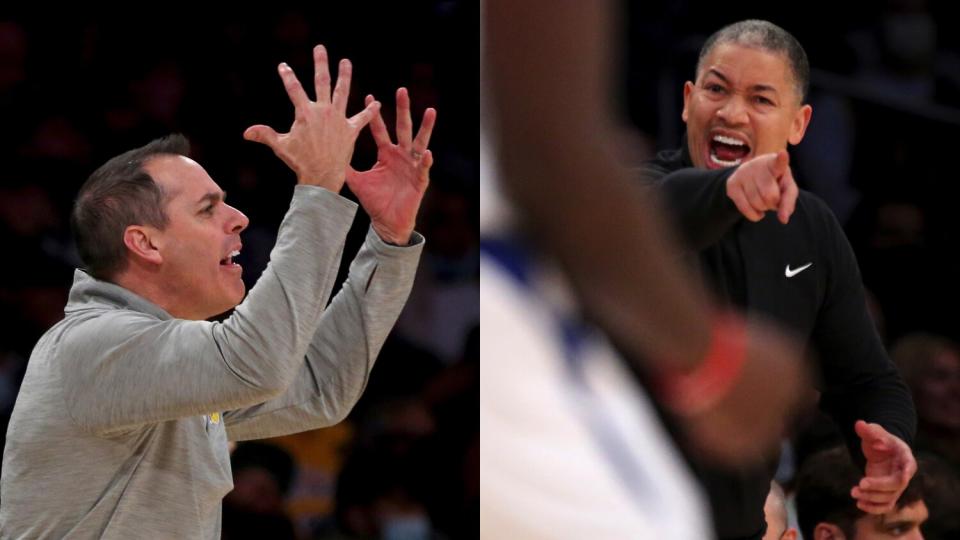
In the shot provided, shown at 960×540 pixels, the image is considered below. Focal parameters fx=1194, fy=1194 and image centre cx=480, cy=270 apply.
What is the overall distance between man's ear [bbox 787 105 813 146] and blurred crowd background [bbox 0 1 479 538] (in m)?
0.86

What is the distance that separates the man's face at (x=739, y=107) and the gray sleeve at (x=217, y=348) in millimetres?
505

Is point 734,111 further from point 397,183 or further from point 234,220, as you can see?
point 234,220

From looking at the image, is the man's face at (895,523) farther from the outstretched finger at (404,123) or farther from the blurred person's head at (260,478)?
the blurred person's head at (260,478)

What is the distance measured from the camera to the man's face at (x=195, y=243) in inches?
62.6

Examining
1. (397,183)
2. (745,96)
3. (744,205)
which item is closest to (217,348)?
(397,183)

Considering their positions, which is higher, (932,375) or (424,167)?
(424,167)

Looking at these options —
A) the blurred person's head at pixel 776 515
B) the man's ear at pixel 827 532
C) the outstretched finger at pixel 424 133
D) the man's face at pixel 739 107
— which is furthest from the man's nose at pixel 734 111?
the man's ear at pixel 827 532

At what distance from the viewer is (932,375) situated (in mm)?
1741

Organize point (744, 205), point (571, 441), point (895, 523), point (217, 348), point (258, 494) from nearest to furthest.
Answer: point (571, 441)
point (217, 348)
point (744, 205)
point (895, 523)
point (258, 494)

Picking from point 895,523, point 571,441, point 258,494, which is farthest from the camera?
point 258,494

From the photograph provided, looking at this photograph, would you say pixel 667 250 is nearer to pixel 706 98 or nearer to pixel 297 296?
pixel 297 296

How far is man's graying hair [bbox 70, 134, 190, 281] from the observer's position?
5.15 feet

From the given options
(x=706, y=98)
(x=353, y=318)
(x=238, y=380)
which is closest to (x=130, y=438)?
(x=238, y=380)

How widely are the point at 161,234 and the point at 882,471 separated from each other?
3.52 ft
